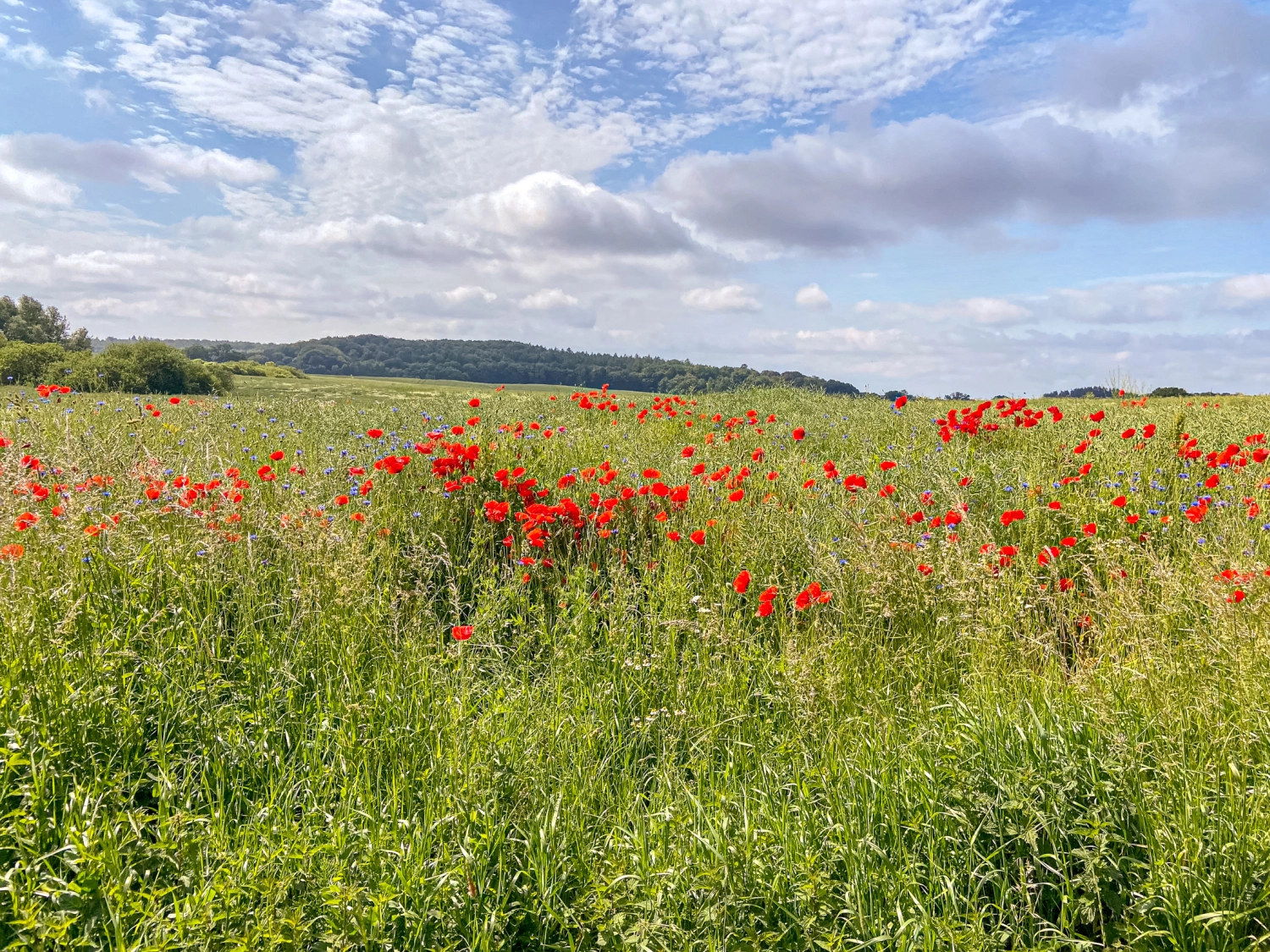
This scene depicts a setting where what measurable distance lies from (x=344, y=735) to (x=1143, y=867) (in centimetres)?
267

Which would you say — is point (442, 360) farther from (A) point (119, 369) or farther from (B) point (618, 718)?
(B) point (618, 718)

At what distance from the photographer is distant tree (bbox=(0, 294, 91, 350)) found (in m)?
57.1

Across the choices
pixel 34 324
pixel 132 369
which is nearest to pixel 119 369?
pixel 132 369

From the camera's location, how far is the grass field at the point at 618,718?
2.01 meters

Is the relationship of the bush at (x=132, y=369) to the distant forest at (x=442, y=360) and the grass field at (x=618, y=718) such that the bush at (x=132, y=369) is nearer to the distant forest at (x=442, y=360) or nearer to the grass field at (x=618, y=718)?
the grass field at (x=618, y=718)

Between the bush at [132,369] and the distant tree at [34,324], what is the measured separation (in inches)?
1717

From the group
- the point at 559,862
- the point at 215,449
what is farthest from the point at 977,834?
the point at 215,449

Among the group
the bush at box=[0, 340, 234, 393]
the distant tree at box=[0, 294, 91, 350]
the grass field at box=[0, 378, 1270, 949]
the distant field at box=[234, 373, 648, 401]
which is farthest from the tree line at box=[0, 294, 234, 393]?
the distant tree at box=[0, 294, 91, 350]

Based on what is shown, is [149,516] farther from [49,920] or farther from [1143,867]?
[1143,867]

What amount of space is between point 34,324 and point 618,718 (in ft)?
253

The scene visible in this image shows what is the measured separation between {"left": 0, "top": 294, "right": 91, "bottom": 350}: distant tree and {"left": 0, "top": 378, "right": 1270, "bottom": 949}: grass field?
219 feet

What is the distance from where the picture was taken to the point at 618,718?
3.12 m

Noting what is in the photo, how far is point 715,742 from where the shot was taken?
303 cm

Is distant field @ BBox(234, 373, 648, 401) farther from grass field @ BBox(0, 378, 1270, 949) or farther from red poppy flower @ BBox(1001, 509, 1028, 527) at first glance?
red poppy flower @ BBox(1001, 509, 1028, 527)
